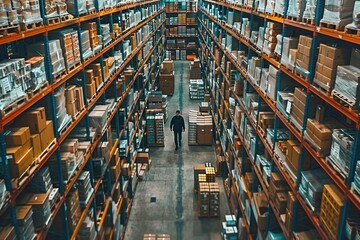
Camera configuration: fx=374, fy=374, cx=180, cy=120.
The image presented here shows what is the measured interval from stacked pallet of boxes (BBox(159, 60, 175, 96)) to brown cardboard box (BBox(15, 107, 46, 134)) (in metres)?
16.2

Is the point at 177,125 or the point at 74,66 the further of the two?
the point at 177,125

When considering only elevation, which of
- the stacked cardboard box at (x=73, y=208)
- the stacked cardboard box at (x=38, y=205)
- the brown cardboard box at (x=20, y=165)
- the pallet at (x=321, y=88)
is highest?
the pallet at (x=321, y=88)

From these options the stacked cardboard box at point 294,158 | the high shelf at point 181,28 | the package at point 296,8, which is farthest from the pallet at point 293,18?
the high shelf at point 181,28

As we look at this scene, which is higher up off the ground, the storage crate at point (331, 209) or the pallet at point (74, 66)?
the pallet at point (74, 66)

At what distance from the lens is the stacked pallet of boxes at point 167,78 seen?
20.9 m

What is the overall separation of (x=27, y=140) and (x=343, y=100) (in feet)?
11.8

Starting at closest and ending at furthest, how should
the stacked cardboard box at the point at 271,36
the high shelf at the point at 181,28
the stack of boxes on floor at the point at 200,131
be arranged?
the stacked cardboard box at the point at 271,36, the stack of boxes on floor at the point at 200,131, the high shelf at the point at 181,28

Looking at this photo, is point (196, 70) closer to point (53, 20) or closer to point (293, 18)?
point (293, 18)

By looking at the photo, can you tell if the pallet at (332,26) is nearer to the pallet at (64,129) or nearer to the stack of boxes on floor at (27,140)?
the stack of boxes on floor at (27,140)

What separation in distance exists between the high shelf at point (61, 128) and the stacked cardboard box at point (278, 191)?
3215mm

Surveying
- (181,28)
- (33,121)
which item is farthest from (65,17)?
(181,28)

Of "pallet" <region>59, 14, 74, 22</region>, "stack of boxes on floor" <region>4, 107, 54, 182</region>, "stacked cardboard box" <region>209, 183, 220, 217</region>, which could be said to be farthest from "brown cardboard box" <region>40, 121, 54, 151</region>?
"stacked cardboard box" <region>209, 183, 220, 217</region>

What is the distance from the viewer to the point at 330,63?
14.7ft

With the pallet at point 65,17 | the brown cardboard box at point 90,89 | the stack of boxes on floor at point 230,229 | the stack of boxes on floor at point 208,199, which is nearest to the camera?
the pallet at point 65,17
